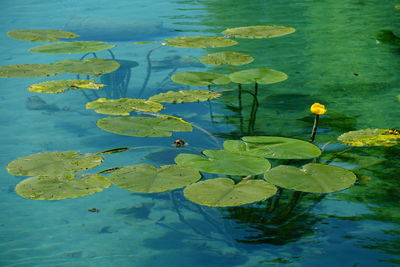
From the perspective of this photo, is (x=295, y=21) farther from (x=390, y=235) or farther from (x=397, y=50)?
(x=390, y=235)

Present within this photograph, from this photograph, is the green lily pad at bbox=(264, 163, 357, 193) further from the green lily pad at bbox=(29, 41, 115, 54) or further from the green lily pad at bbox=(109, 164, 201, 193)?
the green lily pad at bbox=(29, 41, 115, 54)

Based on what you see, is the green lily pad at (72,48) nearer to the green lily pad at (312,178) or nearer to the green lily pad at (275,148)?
the green lily pad at (275,148)

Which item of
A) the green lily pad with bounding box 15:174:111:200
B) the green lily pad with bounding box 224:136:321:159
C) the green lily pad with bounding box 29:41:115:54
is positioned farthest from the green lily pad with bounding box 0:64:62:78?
the green lily pad with bounding box 224:136:321:159

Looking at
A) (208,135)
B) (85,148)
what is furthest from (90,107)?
(208,135)

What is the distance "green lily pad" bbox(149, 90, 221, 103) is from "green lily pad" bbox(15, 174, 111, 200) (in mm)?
687

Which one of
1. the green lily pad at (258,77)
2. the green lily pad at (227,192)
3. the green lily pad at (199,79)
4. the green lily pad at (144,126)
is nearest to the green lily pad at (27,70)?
the green lily pad at (199,79)

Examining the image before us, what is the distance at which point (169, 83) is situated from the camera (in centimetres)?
265

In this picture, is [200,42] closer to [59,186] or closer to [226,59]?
[226,59]

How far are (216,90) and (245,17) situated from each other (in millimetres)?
1593

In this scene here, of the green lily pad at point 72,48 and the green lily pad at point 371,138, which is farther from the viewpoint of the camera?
the green lily pad at point 72,48

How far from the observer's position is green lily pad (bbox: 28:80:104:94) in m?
2.48

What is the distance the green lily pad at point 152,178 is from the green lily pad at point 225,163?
37 millimetres

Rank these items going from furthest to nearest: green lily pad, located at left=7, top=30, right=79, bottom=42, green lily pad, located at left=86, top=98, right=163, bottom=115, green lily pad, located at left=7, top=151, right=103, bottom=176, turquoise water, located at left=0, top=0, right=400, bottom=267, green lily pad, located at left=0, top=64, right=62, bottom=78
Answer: green lily pad, located at left=7, top=30, right=79, bottom=42, green lily pad, located at left=0, top=64, right=62, bottom=78, green lily pad, located at left=86, top=98, right=163, bottom=115, green lily pad, located at left=7, top=151, right=103, bottom=176, turquoise water, located at left=0, top=0, right=400, bottom=267

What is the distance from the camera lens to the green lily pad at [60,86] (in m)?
2.48
